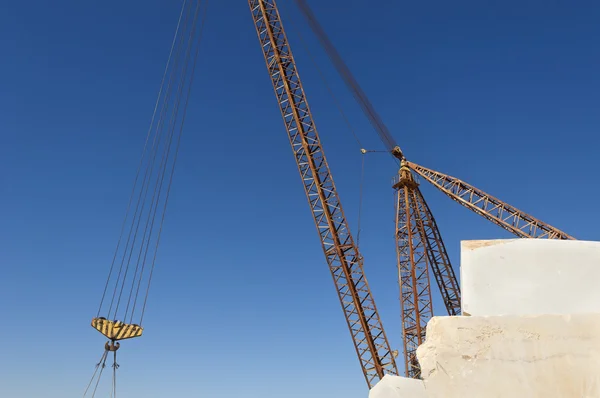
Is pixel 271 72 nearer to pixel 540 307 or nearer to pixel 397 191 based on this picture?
pixel 397 191

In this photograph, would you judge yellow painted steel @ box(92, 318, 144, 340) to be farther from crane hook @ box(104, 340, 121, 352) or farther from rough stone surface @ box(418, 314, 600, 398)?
rough stone surface @ box(418, 314, 600, 398)

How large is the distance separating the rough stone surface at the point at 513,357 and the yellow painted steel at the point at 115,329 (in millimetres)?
13169

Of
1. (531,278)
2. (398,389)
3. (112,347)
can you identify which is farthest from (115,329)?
(531,278)

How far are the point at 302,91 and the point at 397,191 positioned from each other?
12.0 metres

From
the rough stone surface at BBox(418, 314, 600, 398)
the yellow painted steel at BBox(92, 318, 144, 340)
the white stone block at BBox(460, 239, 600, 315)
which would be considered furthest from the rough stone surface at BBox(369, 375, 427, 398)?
the yellow painted steel at BBox(92, 318, 144, 340)

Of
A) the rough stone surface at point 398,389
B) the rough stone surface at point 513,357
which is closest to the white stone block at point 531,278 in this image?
the rough stone surface at point 513,357

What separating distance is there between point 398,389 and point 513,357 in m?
1.27

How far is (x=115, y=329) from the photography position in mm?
14359

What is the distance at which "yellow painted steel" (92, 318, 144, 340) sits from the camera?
46.5ft

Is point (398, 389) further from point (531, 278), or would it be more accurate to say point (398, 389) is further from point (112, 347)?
point (112, 347)

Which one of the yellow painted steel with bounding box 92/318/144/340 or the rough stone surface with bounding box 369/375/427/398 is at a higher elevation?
the yellow painted steel with bounding box 92/318/144/340

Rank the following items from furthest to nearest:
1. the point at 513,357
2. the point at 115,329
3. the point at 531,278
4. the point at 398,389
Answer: the point at 115,329
the point at 398,389
the point at 531,278
the point at 513,357

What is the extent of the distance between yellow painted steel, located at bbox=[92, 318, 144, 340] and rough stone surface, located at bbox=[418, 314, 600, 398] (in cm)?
1317

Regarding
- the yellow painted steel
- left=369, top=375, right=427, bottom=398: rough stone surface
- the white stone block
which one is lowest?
left=369, top=375, right=427, bottom=398: rough stone surface
